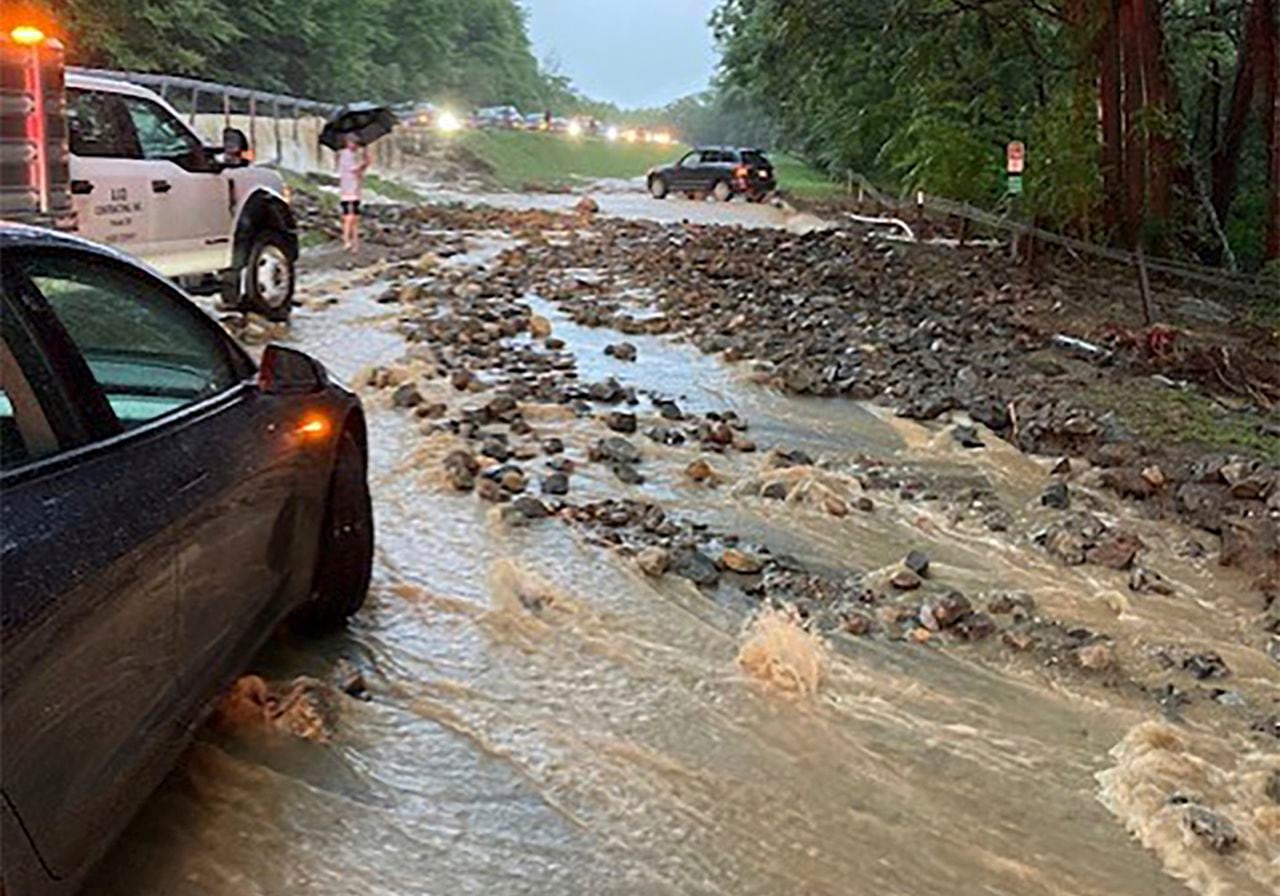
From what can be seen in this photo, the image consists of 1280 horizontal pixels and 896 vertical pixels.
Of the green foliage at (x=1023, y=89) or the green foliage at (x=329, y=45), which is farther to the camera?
the green foliage at (x=329, y=45)

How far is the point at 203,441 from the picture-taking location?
10.5 ft

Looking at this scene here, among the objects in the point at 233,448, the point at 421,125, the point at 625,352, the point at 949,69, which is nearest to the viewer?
the point at 233,448

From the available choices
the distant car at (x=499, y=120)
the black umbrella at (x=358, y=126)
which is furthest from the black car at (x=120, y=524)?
the distant car at (x=499, y=120)

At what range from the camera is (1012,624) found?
512 cm

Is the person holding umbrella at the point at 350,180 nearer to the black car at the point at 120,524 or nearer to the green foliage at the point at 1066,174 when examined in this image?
the green foliage at the point at 1066,174

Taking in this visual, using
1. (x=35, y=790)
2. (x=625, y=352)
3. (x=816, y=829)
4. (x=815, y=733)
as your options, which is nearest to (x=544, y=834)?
(x=816, y=829)

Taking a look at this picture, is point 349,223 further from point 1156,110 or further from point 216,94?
point 1156,110

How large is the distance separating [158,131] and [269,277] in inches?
70.8

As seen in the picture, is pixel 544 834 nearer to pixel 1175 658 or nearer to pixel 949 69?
pixel 1175 658

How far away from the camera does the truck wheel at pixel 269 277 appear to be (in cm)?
1114

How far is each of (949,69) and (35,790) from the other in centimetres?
1851

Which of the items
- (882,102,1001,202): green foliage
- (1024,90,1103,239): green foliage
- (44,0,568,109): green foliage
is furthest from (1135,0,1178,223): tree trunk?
(44,0,568,109): green foliage

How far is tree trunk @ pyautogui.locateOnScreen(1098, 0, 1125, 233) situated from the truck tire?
8833 millimetres

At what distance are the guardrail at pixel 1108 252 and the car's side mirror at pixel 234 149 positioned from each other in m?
7.78
